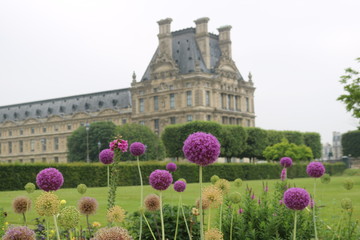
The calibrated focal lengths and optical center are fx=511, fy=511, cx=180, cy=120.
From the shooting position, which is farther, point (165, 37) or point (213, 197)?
point (165, 37)

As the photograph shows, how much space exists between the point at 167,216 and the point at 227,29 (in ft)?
254

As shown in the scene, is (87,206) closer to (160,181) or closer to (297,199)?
(160,181)

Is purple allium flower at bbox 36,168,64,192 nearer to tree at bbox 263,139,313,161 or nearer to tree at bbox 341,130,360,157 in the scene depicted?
tree at bbox 263,139,313,161

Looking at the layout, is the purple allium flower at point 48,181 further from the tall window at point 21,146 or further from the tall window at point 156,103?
the tall window at point 21,146

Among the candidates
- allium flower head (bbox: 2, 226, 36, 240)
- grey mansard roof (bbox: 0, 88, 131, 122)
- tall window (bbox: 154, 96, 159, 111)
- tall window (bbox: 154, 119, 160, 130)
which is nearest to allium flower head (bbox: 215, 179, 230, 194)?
allium flower head (bbox: 2, 226, 36, 240)

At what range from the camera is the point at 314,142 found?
78.5 m

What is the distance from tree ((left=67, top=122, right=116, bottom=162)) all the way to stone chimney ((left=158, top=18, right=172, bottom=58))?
14.7m

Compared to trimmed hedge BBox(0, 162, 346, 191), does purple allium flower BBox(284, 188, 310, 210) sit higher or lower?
higher

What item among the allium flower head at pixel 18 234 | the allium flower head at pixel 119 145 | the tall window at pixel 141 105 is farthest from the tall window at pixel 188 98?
the allium flower head at pixel 18 234

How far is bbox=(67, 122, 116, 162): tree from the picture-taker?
78.5m

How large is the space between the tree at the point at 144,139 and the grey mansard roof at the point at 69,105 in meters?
21.8

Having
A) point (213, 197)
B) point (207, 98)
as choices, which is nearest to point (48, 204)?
point (213, 197)

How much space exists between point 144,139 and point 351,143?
113ft

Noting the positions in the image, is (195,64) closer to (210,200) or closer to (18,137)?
(18,137)
